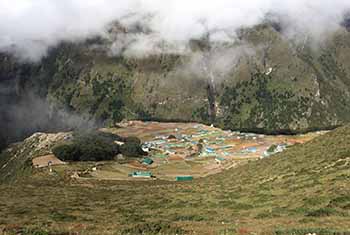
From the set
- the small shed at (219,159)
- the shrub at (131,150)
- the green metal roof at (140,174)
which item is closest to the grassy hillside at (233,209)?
the green metal roof at (140,174)

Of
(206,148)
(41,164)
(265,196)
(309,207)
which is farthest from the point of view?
(206,148)

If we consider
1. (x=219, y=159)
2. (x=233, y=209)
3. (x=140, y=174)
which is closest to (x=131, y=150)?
(x=219, y=159)

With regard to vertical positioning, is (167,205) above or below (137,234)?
below

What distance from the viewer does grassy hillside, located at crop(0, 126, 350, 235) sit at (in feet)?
68.4

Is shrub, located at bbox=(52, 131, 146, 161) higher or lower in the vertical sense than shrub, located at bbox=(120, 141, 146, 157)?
higher

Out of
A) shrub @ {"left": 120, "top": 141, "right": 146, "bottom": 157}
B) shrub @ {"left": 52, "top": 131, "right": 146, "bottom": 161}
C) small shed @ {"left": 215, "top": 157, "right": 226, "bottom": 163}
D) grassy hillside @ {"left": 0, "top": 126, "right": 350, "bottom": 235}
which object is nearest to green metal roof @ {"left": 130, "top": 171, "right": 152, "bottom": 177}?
small shed @ {"left": 215, "top": 157, "right": 226, "bottom": 163}

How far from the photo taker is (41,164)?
150500 millimetres

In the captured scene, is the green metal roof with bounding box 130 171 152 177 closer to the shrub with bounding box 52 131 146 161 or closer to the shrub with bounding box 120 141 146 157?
the shrub with bounding box 52 131 146 161

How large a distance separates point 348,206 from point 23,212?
25.0m

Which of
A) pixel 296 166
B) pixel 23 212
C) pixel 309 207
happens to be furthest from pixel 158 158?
pixel 309 207

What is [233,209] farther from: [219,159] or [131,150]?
[131,150]

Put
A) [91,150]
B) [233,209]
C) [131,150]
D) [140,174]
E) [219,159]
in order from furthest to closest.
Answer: [131,150] < [91,150] < [219,159] < [140,174] < [233,209]

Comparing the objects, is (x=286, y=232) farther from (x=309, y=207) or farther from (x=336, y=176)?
(x=336, y=176)

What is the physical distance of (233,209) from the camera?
3209cm
